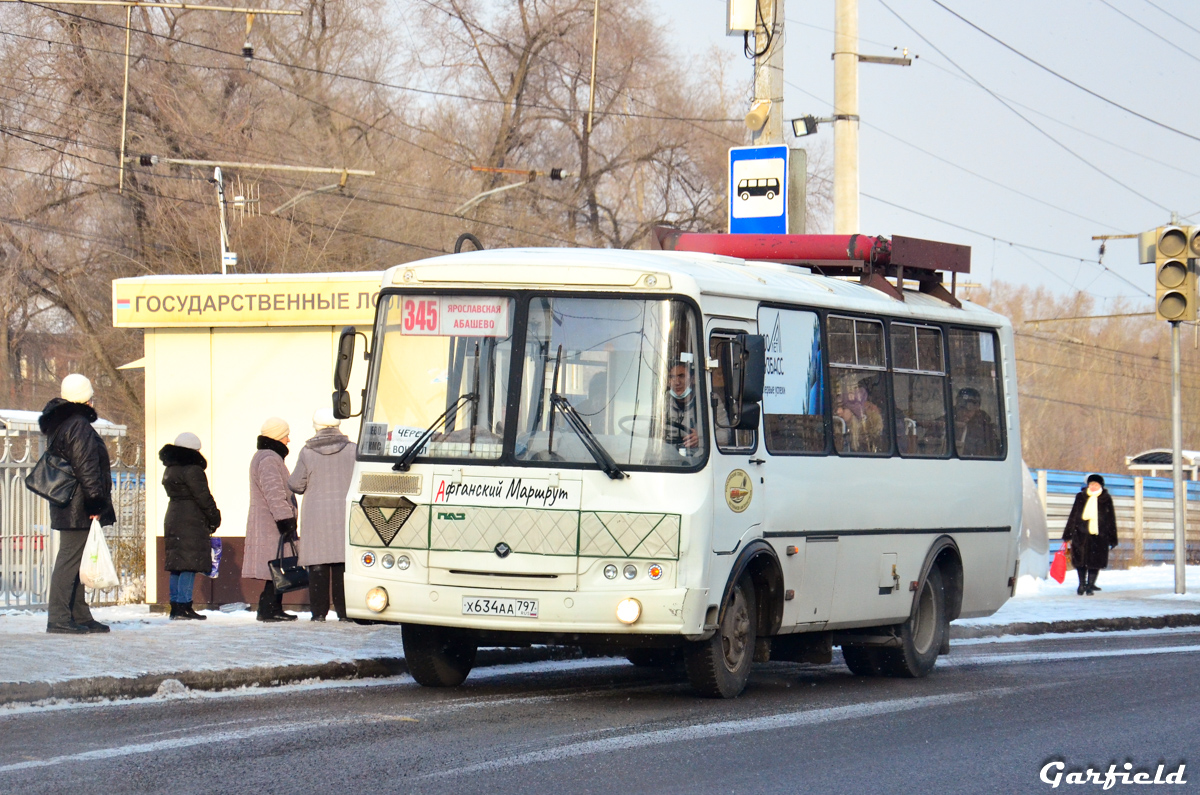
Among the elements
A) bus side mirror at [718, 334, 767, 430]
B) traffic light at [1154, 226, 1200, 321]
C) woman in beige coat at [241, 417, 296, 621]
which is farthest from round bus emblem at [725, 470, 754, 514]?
traffic light at [1154, 226, 1200, 321]

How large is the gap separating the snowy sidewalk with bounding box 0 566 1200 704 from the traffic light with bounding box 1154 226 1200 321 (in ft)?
16.9

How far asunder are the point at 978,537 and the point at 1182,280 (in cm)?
801

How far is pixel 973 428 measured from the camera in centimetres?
1353

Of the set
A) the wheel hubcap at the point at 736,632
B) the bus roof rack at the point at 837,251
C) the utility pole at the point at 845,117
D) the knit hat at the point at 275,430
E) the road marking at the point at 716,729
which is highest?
the utility pole at the point at 845,117

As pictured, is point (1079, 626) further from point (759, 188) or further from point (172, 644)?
point (172, 644)

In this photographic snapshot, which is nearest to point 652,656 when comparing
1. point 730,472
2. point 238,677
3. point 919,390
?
point 730,472

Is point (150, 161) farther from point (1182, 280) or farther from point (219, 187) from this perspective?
point (1182, 280)

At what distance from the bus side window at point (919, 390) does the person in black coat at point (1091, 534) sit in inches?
423

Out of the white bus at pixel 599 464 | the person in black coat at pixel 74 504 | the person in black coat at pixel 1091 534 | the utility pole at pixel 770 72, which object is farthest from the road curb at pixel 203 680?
the person in black coat at pixel 1091 534

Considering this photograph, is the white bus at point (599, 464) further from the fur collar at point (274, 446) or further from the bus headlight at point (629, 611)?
the fur collar at point (274, 446)

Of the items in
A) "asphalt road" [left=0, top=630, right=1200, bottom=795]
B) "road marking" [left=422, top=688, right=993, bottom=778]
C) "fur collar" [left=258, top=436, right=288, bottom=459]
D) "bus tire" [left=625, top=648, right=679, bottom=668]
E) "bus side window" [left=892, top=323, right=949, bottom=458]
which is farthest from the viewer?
"fur collar" [left=258, top=436, right=288, bottom=459]

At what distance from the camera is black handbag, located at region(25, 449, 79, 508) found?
40.7 ft

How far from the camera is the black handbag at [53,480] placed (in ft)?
40.7

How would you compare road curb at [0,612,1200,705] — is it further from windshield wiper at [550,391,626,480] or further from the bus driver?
the bus driver
